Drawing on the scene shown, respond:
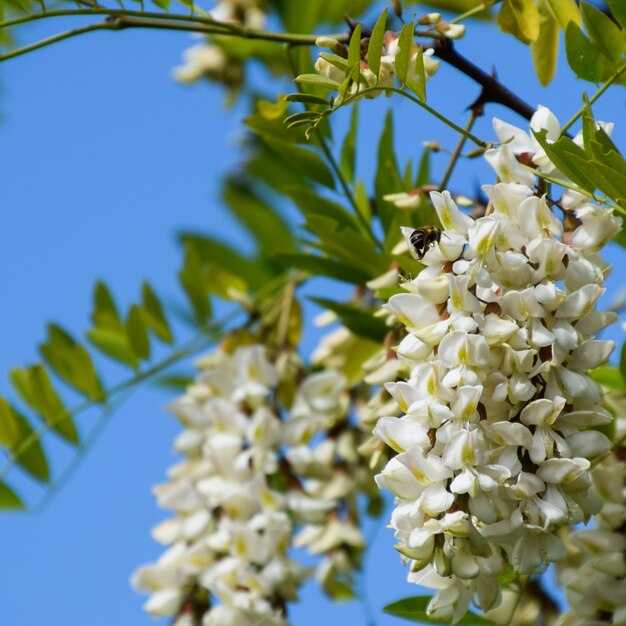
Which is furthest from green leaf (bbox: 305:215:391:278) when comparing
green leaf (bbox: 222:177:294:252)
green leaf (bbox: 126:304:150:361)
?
green leaf (bbox: 222:177:294:252)

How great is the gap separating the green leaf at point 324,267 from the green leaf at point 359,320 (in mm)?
37

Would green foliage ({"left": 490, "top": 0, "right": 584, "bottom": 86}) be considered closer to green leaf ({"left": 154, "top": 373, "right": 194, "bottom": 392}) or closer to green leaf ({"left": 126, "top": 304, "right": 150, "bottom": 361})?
green leaf ({"left": 126, "top": 304, "right": 150, "bottom": 361})

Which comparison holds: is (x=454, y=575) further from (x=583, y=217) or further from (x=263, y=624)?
(x=263, y=624)

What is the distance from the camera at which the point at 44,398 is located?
1.38m

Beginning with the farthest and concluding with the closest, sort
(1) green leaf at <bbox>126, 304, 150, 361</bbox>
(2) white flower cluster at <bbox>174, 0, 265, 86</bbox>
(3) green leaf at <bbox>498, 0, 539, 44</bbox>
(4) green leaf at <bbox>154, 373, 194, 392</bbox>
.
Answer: (2) white flower cluster at <bbox>174, 0, 265, 86</bbox> < (4) green leaf at <bbox>154, 373, 194, 392</bbox> < (1) green leaf at <bbox>126, 304, 150, 361</bbox> < (3) green leaf at <bbox>498, 0, 539, 44</bbox>

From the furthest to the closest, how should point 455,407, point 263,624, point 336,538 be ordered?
point 336,538 < point 263,624 < point 455,407

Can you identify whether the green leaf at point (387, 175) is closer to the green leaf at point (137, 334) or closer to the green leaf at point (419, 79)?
the green leaf at point (419, 79)

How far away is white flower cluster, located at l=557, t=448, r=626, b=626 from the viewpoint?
41.0 inches

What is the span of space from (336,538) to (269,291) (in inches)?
13.3

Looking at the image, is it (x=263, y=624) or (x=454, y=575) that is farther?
(x=263, y=624)

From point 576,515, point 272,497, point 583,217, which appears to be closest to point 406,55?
point 583,217

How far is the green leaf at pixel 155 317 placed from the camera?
5.03ft

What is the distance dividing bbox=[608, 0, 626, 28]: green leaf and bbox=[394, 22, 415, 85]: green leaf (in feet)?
0.54

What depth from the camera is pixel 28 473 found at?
1386 millimetres
